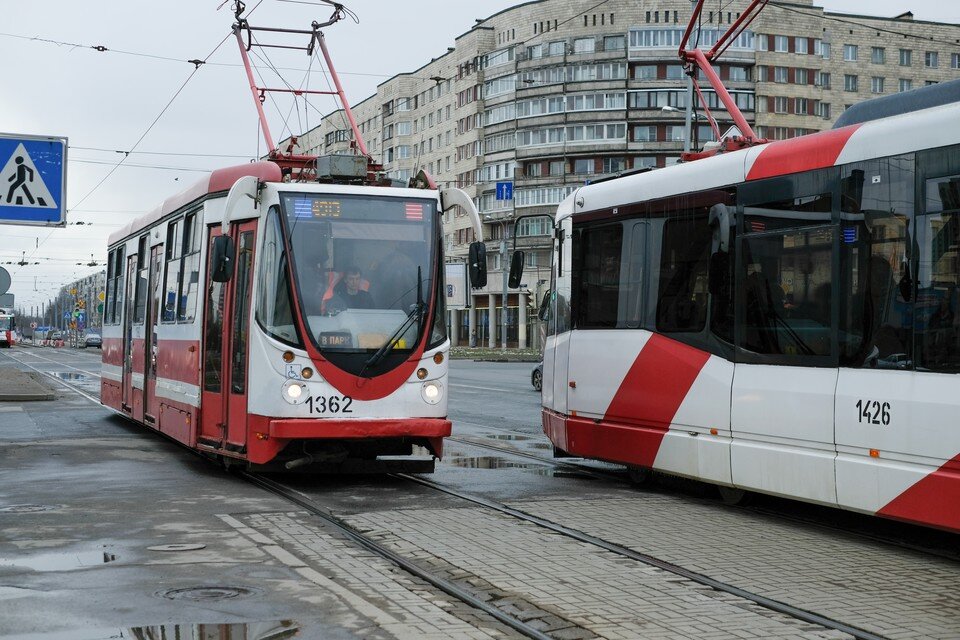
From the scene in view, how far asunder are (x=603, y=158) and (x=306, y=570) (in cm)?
7578

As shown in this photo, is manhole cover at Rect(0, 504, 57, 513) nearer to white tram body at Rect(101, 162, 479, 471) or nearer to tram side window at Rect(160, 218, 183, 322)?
white tram body at Rect(101, 162, 479, 471)

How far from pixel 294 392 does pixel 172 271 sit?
4.64 meters

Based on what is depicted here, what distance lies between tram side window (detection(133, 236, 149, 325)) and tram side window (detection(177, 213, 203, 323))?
2579 millimetres

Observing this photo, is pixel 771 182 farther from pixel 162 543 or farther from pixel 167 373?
pixel 167 373

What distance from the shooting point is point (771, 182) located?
403 inches

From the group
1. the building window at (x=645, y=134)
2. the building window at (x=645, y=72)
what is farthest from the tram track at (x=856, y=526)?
the building window at (x=645, y=72)

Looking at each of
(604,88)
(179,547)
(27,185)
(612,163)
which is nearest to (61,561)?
(179,547)

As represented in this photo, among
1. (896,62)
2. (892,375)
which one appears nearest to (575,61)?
(896,62)

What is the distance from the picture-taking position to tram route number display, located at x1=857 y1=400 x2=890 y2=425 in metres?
8.74

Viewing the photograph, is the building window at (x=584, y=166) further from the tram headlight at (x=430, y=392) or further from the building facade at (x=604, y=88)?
the tram headlight at (x=430, y=392)

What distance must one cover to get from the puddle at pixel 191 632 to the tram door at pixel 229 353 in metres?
5.89

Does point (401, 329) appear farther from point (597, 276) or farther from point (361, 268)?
point (597, 276)

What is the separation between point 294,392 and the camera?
38.3ft

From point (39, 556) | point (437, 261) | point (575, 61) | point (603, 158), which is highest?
point (575, 61)
